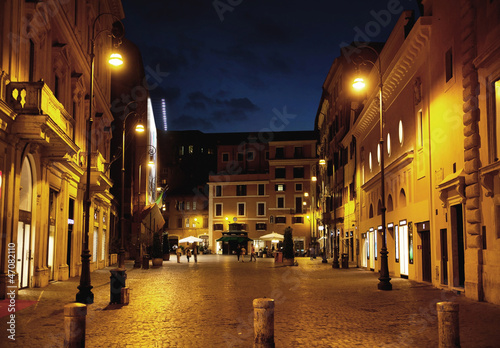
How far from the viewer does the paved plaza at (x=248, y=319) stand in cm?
1045

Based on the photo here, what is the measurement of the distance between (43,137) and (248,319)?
9.78 metres

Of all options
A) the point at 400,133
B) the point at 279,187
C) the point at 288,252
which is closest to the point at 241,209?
the point at 279,187

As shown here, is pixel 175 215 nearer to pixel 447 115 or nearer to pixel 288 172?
pixel 288 172

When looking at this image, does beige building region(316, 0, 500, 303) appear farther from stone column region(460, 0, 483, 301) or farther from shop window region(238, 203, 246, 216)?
shop window region(238, 203, 246, 216)

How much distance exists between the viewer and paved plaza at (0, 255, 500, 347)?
34.3 ft

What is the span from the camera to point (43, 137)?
62.6 ft

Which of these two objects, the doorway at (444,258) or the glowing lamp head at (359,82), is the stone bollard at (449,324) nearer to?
the doorway at (444,258)

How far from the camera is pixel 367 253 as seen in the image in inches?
1515

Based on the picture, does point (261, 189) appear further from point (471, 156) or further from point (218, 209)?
point (471, 156)

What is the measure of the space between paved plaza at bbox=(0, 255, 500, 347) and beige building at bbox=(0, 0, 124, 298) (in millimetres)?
1984

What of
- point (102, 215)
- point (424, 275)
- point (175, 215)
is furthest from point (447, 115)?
point (175, 215)

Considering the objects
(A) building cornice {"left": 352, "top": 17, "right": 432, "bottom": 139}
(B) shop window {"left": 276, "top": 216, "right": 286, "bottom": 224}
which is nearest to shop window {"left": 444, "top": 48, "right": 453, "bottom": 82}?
(A) building cornice {"left": 352, "top": 17, "right": 432, "bottom": 139}

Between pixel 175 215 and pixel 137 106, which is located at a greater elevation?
pixel 137 106

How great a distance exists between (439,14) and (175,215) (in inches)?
3174
